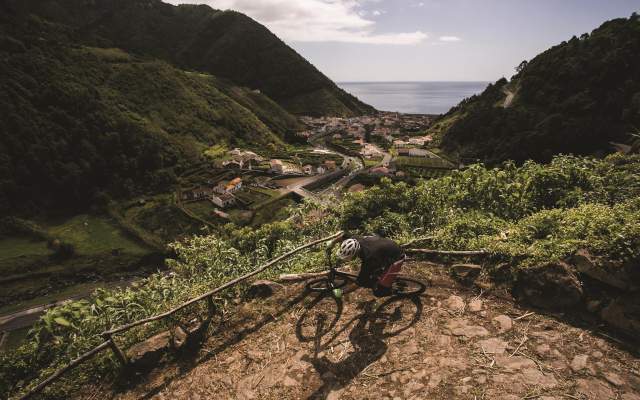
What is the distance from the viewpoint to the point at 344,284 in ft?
18.3

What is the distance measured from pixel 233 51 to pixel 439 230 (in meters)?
206

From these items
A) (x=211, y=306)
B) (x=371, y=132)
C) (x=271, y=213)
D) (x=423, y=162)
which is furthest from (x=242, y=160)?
(x=211, y=306)

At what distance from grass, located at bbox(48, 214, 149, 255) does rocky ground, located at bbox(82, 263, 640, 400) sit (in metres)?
48.2

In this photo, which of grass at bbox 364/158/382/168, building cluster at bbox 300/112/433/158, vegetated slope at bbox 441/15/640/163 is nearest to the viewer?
vegetated slope at bbox 441/15/640/163

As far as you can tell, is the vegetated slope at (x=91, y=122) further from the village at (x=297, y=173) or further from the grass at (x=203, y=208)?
the grass at (x=203, y=208)

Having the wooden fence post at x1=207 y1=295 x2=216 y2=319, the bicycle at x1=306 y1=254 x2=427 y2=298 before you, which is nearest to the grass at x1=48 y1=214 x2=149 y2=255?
A: the wooden fence post at x1=207 y1=295 x2=216 y2=319

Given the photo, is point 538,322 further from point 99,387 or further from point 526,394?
point 99,387

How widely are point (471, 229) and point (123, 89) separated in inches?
4154

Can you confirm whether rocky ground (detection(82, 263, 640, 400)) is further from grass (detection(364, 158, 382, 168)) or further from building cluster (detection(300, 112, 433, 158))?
building cluster (detection(300, 112, 433, 158))

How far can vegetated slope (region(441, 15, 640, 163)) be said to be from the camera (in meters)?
48.8

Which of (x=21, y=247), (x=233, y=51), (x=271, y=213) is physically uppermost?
(x=233, y=51)

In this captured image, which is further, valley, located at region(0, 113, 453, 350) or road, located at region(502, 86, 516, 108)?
road, located at region(502, 86, 516, 108)

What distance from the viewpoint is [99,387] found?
14.7 ft

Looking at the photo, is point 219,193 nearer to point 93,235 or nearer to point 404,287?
point 93,235
